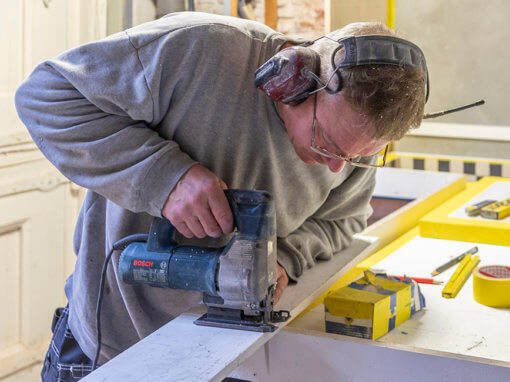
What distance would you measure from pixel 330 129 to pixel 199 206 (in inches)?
12.2

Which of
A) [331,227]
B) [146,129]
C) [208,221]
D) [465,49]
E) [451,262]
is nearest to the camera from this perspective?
[208,221]

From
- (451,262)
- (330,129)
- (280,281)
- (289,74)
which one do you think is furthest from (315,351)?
(451,262)

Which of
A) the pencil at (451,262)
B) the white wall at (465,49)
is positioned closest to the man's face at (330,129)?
the pencil at (451,262)

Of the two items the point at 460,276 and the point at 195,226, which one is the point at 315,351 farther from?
the point at 460,276

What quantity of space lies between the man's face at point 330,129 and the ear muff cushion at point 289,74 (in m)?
0.05

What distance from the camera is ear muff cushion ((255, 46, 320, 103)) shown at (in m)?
1.31

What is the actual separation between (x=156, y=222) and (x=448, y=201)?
72.1 inches

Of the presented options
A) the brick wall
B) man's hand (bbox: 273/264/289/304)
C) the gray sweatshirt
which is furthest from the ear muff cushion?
the brick wall

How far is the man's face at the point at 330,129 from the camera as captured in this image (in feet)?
4.36

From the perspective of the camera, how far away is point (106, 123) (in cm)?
140

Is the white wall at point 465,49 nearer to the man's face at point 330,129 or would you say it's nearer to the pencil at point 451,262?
the pencil at point 451,262

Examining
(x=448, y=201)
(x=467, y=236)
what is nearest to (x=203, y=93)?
(x=467, y=236)

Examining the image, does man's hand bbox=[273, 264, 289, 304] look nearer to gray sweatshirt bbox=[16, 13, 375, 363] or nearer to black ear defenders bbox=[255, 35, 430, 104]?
A: gray sweatshirt bbox=[16, 13, 375, 363]

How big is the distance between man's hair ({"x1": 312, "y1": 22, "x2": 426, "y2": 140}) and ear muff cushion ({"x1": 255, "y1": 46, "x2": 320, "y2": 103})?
0.03 metres
